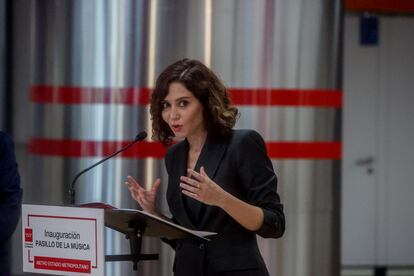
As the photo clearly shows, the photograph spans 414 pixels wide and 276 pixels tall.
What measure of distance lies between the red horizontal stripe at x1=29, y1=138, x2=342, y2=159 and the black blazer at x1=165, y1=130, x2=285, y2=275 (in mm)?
1582

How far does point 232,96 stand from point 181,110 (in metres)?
1.62

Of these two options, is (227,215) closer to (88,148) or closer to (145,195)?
(145,195)

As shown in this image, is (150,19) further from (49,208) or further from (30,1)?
(49,208)

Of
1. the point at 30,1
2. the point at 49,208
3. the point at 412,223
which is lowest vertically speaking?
→ the point at 412,223

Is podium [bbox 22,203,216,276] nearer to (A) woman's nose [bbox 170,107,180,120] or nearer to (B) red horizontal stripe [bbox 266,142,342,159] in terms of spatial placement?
(A) woman's nose [bbox 170,107,180,120]

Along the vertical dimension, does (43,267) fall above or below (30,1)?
below

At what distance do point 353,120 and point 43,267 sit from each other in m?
5.53

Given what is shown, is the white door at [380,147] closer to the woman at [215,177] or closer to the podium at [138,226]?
the woman at [215,177]

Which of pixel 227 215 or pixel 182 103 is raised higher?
pixel 182 103

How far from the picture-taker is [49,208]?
2691mm

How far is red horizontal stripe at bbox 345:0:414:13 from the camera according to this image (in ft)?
25.1

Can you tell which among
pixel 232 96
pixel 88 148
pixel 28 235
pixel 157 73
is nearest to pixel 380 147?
pixel 232 96

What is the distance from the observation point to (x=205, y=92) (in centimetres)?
291

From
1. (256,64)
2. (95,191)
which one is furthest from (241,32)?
(95,191)
